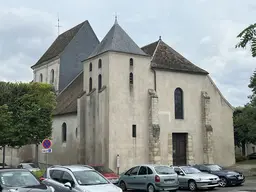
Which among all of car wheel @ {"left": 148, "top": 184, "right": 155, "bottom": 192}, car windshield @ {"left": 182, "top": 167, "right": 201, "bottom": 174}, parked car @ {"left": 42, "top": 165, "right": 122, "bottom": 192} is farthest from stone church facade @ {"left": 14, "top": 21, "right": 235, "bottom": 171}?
parked car @ {"left": 42, "top": 165, "right": 122, "bottom": 192}

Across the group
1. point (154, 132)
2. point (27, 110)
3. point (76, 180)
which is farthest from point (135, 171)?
point (27, 110)

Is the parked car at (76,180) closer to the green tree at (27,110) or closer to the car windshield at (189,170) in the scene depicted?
the car windshield at (189,170)

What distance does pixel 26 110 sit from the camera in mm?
28578

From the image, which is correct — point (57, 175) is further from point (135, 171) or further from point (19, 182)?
point (135, 171)

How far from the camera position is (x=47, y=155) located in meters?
39.4

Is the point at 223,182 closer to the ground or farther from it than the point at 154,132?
closer to the ground

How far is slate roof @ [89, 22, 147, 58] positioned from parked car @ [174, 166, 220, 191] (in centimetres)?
1359

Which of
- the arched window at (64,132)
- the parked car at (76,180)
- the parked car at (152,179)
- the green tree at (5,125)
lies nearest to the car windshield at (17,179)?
the parked car at (76,180)

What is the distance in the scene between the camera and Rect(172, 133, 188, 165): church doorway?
108 ft

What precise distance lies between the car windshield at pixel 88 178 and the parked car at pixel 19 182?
1565 millimetres

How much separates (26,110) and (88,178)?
1651cm

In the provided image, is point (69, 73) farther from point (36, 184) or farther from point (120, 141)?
point (36, 184)

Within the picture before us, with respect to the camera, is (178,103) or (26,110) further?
(178,103)

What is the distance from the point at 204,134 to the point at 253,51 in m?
27.2
